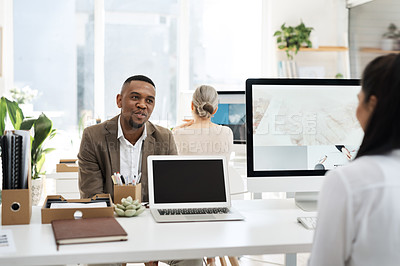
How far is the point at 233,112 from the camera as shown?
3.88 m

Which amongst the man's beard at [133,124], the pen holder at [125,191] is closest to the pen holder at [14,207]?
the pen holder at [125,191]

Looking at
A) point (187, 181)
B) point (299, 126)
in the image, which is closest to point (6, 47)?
point (187, 181)

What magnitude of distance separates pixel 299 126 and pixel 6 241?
3.70 ft

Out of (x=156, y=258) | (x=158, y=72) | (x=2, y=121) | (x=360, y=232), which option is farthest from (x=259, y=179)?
(x=158, y=72)

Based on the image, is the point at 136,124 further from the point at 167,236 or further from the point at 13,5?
the point at 13,5

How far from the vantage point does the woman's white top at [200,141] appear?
324cm

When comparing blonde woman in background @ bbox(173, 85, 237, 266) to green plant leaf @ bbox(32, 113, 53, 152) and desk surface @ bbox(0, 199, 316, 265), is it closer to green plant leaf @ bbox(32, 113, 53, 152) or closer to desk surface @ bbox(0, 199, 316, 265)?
green plant leaf @ bbox(32, 113, 53, 152)

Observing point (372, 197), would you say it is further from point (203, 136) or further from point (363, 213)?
point (203, 136)

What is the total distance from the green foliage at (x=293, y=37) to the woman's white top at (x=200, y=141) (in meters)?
2.52

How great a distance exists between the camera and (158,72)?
564 centimetres

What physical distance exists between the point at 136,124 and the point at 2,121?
1.96 m

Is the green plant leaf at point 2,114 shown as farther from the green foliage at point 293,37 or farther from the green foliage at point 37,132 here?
the green foliage at point 293,37

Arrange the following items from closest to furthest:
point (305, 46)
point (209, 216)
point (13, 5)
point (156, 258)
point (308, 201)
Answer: point (156, 258), point (209, 216), point (308, 201), point (13, 5), point (305, 46)

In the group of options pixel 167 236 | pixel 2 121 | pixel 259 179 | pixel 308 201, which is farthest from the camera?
pixel 2 121
